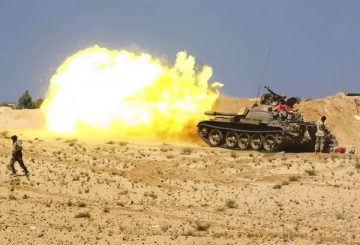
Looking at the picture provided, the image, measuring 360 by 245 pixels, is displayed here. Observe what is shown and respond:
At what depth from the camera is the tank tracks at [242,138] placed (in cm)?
3441

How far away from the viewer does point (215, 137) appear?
37.8 meters

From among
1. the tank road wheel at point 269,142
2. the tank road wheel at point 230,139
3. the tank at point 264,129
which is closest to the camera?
the tank at point 264,129

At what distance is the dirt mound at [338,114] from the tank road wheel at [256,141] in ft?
40.1

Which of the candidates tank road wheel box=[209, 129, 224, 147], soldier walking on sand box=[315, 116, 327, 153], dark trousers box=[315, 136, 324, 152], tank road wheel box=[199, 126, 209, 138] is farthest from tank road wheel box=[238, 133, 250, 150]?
soldier walking on sand box=[315, 116, 327, 153]

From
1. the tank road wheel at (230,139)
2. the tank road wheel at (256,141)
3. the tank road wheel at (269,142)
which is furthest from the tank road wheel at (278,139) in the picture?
the tank road wheel at (230,139)

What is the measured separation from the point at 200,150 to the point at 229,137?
3.05 meters

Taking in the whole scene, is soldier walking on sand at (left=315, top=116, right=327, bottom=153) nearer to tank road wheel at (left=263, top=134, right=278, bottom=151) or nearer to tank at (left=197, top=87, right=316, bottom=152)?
tank at (left=197, top=87, right=316, bottom=152)

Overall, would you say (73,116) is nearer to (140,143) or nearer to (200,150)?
(140,143)

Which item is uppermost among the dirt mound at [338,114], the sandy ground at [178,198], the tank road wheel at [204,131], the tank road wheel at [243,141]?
the dirt mound at [338,114]

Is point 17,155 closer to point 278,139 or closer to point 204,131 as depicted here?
point 278,139

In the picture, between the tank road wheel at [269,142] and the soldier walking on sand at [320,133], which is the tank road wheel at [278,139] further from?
the soldier walking on sand at [320,133]

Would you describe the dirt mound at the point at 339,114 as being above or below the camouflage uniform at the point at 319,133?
above

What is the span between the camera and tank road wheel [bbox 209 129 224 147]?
123 ft

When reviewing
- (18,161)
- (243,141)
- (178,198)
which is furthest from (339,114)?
(18,161)
